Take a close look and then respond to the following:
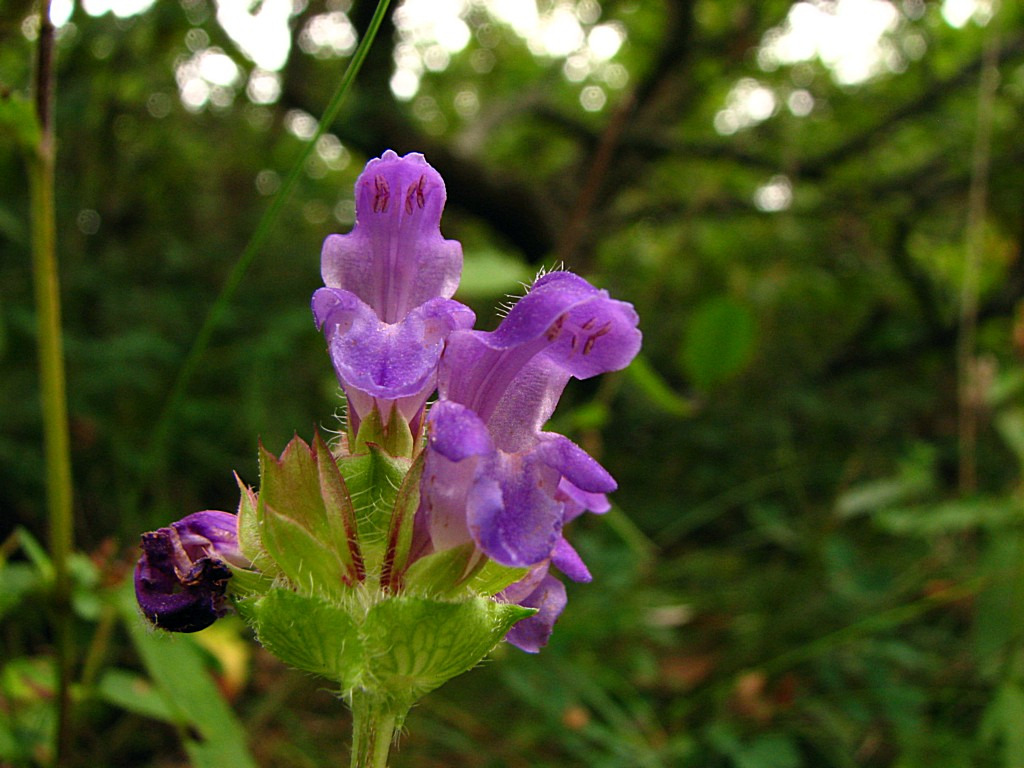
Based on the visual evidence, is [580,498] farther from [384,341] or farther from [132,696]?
[132,696]

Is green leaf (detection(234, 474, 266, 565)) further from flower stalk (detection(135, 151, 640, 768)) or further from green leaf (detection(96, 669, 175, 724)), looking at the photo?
→ green leaf (detection(96, 669, 175, 724))

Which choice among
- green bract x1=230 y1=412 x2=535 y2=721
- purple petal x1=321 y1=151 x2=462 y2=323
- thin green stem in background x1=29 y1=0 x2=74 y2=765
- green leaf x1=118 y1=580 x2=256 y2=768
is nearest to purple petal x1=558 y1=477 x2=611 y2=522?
green bract x1=230 y1=412 x2=535 y2=721

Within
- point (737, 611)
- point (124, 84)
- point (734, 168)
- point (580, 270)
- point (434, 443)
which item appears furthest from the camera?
point (734, 168)

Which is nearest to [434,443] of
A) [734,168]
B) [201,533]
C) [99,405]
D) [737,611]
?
[201,533]

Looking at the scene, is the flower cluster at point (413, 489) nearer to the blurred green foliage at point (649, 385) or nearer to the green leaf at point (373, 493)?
the green leaf at point (373, 493)

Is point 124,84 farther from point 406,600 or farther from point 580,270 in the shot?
point 406,600

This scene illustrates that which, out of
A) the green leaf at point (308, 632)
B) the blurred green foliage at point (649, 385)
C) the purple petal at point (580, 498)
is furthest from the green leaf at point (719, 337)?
the green leaf at point (308, 632)
